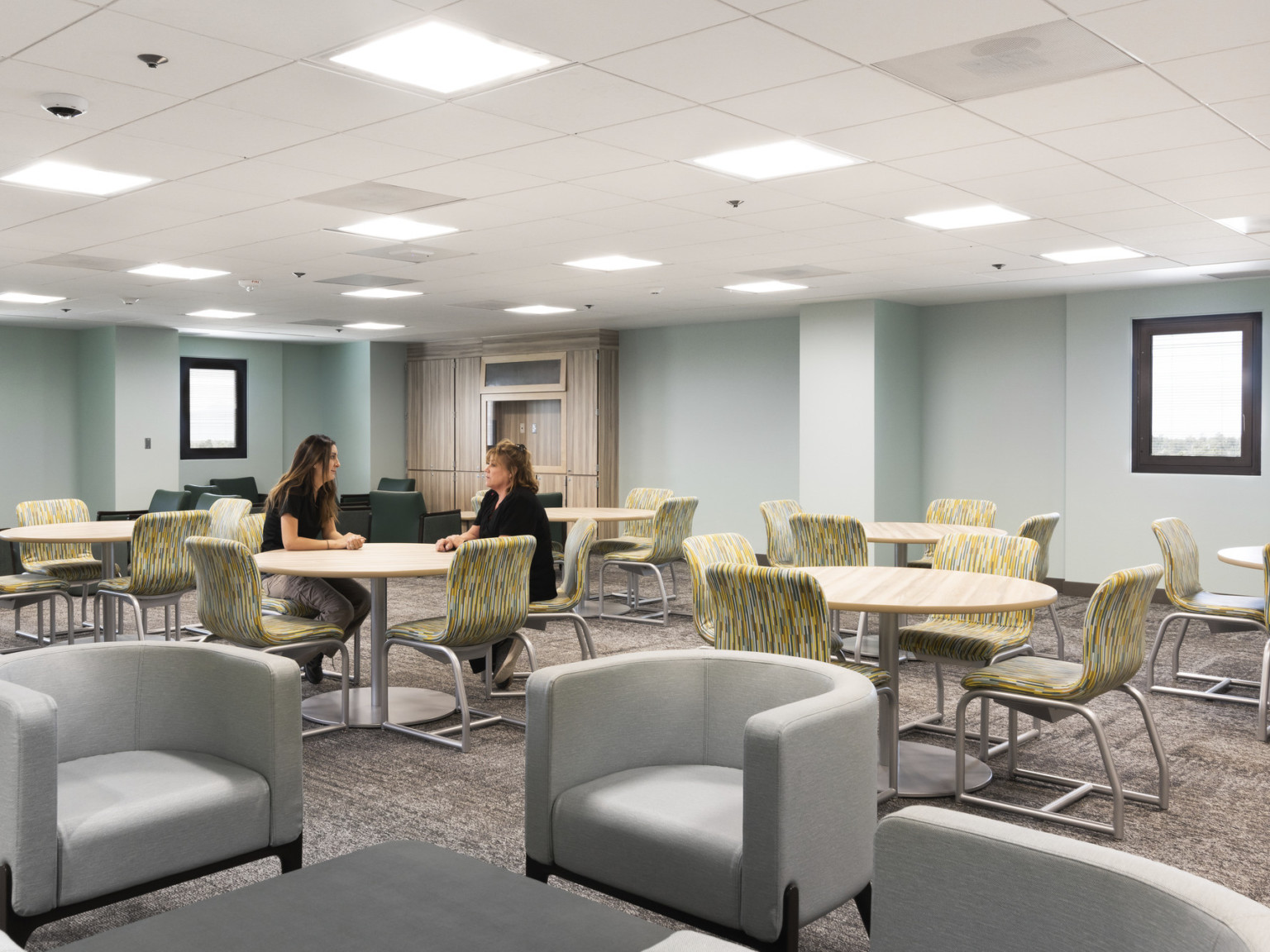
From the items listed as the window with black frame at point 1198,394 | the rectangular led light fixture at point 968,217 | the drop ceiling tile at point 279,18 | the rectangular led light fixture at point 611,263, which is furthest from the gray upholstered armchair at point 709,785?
the window with black frame at point 1198,394

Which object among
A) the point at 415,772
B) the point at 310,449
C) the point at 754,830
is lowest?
the point at 415,772

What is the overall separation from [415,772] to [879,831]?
3021mm

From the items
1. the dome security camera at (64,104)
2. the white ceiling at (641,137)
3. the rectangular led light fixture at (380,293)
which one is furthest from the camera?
the rectangular led light fixture at (380,293)

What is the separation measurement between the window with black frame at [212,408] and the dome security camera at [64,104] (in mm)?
10605

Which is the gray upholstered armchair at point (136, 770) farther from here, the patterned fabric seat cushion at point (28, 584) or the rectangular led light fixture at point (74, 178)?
the patterned fabric seat cushion at point (28, 584)

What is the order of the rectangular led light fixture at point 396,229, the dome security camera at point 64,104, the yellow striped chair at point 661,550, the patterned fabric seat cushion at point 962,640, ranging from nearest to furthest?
the dome security camera at point 64,104, the patterned fabric seat cushion at point 962,640, the rectangular led light fixture at point 396,229, the yellow striped chair at point 661,550

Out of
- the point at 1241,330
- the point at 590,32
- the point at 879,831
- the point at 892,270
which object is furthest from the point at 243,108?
the point at 1241,330

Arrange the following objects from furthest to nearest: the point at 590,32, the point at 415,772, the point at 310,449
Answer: the point at 310,449
the point at 415,772
the point at 590,32

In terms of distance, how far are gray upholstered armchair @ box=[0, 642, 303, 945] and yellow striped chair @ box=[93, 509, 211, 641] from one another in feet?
10.7

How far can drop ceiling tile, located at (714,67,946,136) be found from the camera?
3.68 metres

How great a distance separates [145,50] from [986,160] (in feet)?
11.1

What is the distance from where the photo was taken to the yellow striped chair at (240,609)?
14.3ft

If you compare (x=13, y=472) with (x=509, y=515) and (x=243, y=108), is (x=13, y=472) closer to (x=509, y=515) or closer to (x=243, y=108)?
(x=509, y=515)

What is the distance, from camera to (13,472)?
12578 mm
